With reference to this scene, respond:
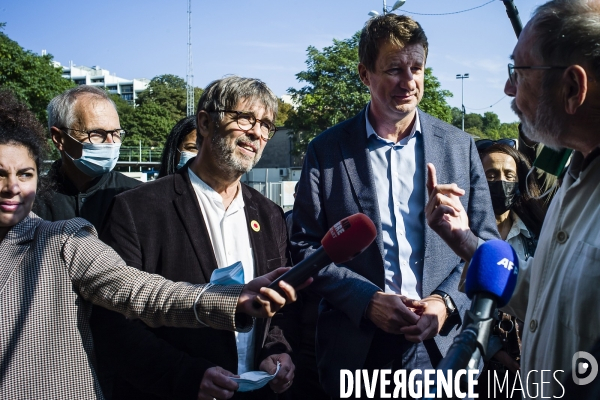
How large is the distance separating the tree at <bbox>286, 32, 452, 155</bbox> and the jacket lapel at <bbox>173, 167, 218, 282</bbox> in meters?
36.8

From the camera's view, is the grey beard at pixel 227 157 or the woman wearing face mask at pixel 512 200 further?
the woman wearing face mask at pixel 512 200

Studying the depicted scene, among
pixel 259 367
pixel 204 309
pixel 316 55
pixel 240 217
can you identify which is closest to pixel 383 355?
pixel 259 367

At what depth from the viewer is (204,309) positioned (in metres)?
2.20

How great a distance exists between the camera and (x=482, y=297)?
162 cm

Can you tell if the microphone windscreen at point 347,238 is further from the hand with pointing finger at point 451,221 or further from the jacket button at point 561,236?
the jacket button at point 561,236

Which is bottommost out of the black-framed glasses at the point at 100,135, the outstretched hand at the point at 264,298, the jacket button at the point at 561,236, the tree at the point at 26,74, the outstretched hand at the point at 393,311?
the outstretched hand at the point at 393,311

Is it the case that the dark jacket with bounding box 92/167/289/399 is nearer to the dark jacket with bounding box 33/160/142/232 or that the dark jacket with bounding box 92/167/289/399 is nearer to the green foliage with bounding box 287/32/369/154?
the dark jacket with bounding box 33/160/142/232

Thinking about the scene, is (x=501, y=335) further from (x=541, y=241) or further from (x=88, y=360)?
(x=88, y=360)

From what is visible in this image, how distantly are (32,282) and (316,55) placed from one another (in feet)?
132

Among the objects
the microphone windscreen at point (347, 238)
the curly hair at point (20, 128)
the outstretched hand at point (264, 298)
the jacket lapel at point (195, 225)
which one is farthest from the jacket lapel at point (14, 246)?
the microphone windscreen at point (347, 238)

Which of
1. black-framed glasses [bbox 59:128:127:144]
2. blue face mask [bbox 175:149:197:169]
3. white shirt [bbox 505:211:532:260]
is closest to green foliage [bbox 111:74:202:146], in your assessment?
blue face mask [bbox 175:149:197:169]

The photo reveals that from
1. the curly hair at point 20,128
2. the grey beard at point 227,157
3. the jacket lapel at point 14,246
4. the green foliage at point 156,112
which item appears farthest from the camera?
the green foliage at point 156,112

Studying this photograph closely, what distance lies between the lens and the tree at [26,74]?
3284cm

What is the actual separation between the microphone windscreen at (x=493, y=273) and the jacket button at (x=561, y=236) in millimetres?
237
